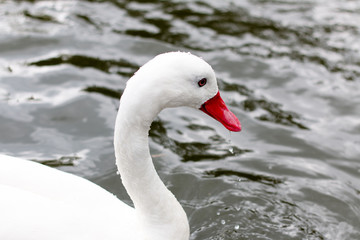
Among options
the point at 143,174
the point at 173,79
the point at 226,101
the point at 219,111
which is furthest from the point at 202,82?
the point at 226,101

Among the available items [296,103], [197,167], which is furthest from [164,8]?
[197,167]

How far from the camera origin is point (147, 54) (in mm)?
7309

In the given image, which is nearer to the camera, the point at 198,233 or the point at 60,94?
the point at 198,233

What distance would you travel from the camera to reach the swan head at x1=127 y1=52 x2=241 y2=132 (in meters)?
3.15

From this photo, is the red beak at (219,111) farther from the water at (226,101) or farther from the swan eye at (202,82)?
the water at (226,101)

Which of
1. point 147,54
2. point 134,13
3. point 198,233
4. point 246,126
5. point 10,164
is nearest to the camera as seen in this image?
point 10,164

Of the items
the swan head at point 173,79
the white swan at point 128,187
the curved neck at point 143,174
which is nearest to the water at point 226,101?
the curved neck at point 143,174

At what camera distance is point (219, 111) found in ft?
12.0

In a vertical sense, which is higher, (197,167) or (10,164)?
(10,164)

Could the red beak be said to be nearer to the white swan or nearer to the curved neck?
the white swan

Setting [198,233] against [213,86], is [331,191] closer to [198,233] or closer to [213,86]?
[198,233]

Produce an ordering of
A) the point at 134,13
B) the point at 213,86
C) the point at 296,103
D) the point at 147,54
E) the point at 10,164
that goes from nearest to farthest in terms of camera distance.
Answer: the point at 213,86 → the point at 10,164 → the point at 296,103 → the point at 147,54 → the point at 134,13

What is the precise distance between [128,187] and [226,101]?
2.97 meters

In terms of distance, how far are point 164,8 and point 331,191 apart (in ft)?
14.2
